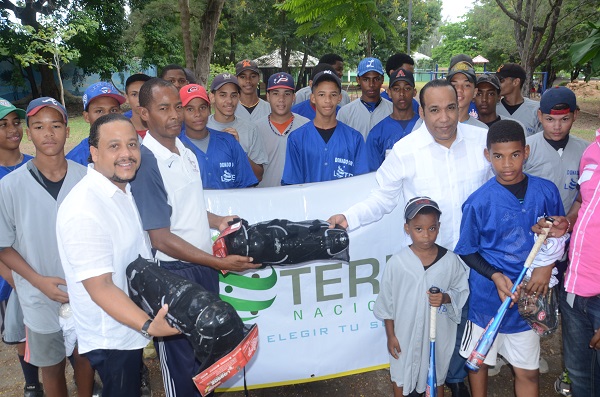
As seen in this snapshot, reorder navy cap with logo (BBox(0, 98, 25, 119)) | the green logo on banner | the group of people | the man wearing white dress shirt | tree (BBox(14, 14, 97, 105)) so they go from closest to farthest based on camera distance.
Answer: the group of people < the man wearing white dress shirt < navy cap with logo (BBox(0, 98, 25, 119)) < the green logo on banner < tree (BBox(14, 14, 97, 105))

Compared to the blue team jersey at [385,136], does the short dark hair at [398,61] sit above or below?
above

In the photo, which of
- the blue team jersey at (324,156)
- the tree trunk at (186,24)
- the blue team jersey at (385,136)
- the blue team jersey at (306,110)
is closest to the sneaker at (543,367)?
the blue team jersey at (324,156)

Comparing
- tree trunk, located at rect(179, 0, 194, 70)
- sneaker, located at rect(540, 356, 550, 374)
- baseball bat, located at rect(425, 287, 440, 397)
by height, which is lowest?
sneaker, located at rect(540, 356, 550, 374)

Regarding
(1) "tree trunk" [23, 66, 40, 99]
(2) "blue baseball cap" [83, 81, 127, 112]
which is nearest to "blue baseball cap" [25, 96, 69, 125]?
(2) "blue baseball cap" [83, 81, 127, 112]

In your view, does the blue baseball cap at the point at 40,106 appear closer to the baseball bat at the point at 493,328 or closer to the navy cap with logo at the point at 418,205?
the navy cap with logo at the point at 418,205

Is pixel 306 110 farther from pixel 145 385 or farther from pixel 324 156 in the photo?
pixel 145 385

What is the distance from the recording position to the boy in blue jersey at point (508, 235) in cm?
310

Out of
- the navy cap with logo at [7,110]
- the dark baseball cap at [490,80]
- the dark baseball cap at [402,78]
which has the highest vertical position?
the dark baseball cap at [402,78]

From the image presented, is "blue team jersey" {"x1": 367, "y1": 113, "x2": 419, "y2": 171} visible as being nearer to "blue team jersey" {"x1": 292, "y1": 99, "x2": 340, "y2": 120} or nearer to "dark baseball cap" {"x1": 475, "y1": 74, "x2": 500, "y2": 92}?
"dark baseball cap" {"x1": 475, "y1": 74, "x2": 500, "y2": 92}

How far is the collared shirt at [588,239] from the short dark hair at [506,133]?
1.41 feet

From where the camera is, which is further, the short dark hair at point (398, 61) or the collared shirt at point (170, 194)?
the short dark hair at point (398, 61)

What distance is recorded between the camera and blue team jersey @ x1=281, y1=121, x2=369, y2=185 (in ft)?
14.5

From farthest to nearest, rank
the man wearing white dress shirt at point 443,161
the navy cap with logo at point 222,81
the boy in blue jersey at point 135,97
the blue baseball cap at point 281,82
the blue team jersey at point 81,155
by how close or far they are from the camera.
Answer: the blue baseball cap at point 281,82, the navy cap with logo at point 222,81, the boy in blue jersey at point 135,97, the blue team jersey at point 81,155, the man wearing white dress shirt at point 443,161

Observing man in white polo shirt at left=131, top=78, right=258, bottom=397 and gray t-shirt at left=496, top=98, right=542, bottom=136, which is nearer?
man in white polo shirt at left=131, top=78, right=258, bottom=397
